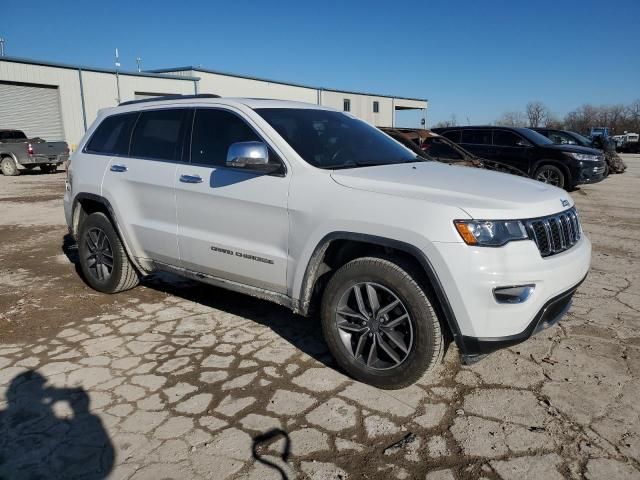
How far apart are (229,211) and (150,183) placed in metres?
1.02

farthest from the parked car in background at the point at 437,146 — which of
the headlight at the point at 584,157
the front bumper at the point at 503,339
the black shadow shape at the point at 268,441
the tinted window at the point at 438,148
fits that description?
the black shadow shape at the point at 268,441

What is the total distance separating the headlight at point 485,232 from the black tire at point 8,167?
69.3 ft

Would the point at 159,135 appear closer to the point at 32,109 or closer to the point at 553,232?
the point at 553,232

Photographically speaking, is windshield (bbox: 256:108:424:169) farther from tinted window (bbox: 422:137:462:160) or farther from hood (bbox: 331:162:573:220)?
tinted window (bbox: 422:137:462:160)

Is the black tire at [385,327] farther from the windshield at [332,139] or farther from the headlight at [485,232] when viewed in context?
the windshield at [332,139]

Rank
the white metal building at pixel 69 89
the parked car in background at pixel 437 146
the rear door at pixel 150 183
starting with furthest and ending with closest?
the white metal building at pixel 69 89 < the parked car in background at pixel 437 146 < the rear door at pixel 150 183

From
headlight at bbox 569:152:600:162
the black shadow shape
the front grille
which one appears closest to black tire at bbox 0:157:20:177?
headlight at bbox 569:152:600:162

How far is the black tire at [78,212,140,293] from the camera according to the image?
4.94m

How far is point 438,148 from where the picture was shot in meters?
11.3

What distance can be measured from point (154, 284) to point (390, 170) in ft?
10.6

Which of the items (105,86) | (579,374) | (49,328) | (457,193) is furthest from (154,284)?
(105,86)

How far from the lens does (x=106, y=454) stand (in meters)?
2.69

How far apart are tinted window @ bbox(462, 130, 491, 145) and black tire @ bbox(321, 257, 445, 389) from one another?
10.7 m

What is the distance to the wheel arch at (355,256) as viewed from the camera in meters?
2.93
